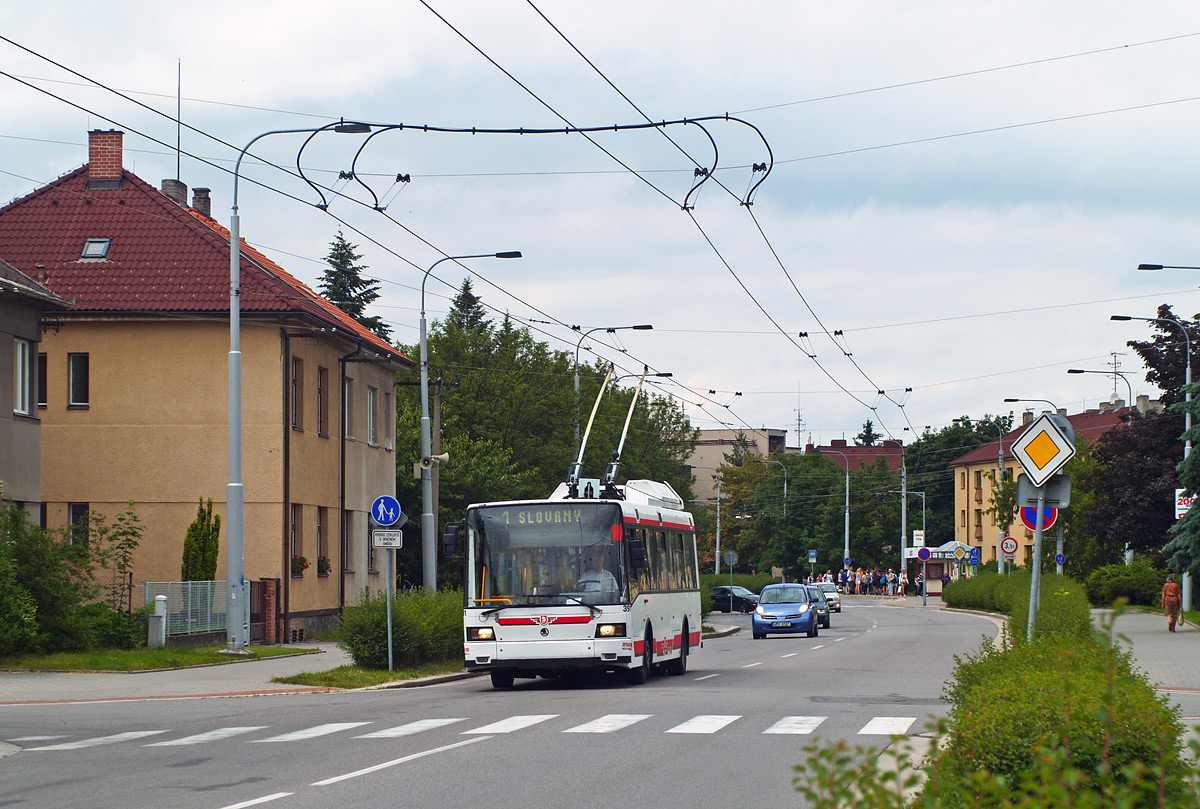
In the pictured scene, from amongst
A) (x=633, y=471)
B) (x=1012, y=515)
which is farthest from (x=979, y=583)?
(x=633, y=471)

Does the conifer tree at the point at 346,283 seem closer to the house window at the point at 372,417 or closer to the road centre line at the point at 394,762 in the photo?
the house window at the point at 372,417

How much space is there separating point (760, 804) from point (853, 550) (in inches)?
3799

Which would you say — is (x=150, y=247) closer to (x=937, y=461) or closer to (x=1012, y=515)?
(x=1012, y=515)

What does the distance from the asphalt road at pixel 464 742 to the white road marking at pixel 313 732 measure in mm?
Result: 23

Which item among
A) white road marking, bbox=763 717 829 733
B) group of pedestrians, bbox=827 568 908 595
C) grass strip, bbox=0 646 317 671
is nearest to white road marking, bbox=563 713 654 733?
white road marking, bbox=763 717 829 733

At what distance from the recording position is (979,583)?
61.4m

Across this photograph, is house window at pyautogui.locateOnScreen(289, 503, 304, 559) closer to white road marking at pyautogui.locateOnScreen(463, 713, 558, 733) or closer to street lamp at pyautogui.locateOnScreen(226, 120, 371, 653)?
street lamp at pyautogui.locateOnScreen(226, 120, 371, 653)

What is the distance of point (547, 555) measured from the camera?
70.5 ft

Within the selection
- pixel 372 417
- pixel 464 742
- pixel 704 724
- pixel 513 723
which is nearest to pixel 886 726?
pixel 704 724

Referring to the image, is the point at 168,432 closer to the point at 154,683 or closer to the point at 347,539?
the point at 347,539

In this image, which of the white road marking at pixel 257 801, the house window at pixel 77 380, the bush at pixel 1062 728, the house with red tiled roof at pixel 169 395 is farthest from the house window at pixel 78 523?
the bush at pixel 1062 728

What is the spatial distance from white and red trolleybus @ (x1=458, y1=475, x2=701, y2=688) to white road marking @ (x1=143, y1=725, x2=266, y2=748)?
234 inches

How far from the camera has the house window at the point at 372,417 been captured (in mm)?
42438

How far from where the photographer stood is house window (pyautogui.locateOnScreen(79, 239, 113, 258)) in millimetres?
35375
